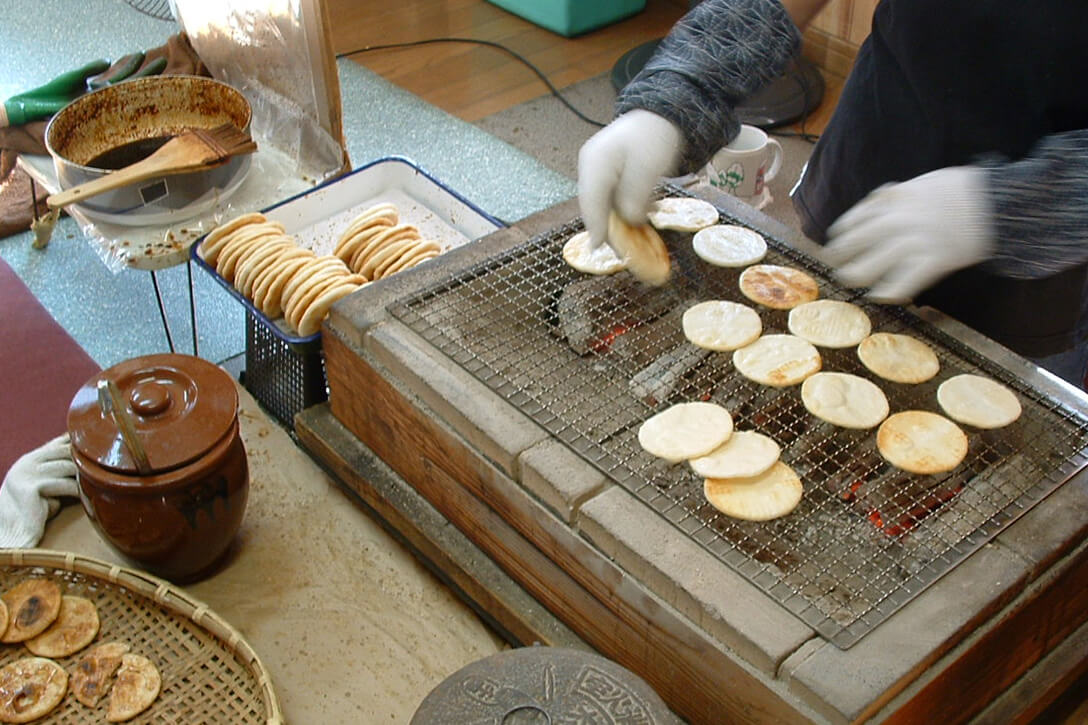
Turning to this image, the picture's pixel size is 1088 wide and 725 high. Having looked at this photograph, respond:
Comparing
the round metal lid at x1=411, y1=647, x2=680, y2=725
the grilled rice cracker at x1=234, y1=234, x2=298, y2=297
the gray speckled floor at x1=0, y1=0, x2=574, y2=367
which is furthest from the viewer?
the gray speckled floor at x1=0, y1=0, x2=574, y2=367

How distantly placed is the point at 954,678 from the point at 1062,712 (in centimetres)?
42

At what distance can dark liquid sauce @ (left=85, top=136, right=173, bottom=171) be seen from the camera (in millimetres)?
2631

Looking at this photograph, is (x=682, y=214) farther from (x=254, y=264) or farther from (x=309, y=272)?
(x=254, y=264)

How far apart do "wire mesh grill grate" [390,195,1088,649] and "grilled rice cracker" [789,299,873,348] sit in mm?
23

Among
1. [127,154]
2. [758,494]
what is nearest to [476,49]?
[127,154]

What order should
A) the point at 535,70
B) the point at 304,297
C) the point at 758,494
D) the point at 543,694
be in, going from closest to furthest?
the point at 543,694
the point at 758,494
the point at 304,297
the point at 535,70

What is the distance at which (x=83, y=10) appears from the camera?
498 cm

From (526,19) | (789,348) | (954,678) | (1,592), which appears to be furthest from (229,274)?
(526,19)

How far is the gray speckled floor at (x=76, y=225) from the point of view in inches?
125

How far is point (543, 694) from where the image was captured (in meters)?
1.08

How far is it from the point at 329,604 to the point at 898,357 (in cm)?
A: 98

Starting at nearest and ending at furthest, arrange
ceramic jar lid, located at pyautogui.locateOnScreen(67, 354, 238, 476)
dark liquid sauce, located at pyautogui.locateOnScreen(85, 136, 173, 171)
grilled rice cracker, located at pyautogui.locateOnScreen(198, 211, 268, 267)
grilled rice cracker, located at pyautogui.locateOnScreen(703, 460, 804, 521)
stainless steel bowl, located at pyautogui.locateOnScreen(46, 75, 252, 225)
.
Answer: grilled rice cracker, located at pyautogui.locateOnScreen(703, 460, 804, 521) < ceramic jar lid, located at pyautogui.locateOnScreen(67, 354, 238, 476) < grilled rice cracker, located at pyautogui.locateOnScreen(198, 211, 268, 267) < stainless steel bowl, located at pyautogui.locateOnScreen(46, 75, 252, 225) < dark liquid sauce, located at pyautogui.locateOnScreen(85, 136, 173, 171)

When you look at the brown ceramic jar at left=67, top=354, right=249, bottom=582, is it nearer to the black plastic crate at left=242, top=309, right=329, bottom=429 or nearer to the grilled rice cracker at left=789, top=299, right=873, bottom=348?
the black plastic crate at left=242, top=309, right=329, bottom=429

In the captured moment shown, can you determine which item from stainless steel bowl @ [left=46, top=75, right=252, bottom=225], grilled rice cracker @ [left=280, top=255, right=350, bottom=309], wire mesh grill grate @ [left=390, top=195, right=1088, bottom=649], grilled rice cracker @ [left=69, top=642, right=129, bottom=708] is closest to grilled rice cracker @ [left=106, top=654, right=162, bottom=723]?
grilled rice cracker @ [left=69, top=642, right=129, bottom=708]
